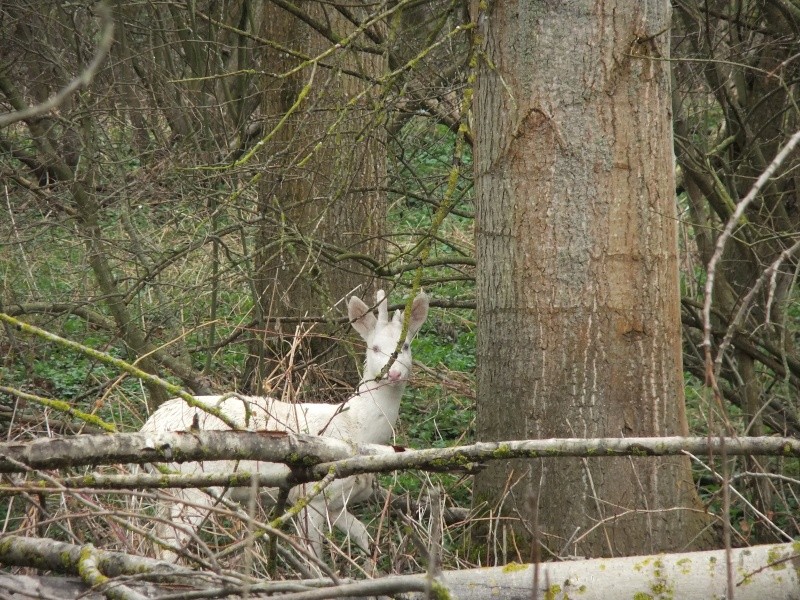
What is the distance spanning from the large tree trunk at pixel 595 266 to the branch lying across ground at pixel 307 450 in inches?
52.7

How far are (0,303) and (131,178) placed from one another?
2.92 metres

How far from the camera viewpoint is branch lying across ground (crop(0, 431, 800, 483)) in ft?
9.63

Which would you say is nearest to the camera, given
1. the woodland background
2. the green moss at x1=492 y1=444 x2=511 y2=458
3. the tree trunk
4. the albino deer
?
the green moss at x1=492 y1=444 x2=511 y2=458

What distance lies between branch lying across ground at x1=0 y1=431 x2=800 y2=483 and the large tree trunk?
1338 millimetres

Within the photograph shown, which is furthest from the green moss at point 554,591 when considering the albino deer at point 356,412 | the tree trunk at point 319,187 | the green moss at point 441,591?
the tree trunk at point 319,187

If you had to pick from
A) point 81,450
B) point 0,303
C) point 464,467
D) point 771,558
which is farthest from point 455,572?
point 0,303

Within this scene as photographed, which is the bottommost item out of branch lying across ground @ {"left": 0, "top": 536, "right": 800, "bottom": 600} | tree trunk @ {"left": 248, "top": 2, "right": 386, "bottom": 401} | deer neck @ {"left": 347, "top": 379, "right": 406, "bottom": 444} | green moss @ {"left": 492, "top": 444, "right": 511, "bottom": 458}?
branch lying across ground @ {"left": 0, "top": 536, "right": 800, "bottom": 600}

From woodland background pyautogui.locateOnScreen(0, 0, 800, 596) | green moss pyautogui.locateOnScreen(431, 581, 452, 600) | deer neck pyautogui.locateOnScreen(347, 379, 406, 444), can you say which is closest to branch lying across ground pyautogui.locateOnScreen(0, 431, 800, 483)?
green moss pyautogui.locateOnScreen(431, 581, 452, 600)

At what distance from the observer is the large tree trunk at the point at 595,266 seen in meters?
4.52

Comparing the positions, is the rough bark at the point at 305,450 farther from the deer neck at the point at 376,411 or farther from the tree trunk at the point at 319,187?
the tree trunk at the point at 319,187

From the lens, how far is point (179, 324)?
26.1 ft

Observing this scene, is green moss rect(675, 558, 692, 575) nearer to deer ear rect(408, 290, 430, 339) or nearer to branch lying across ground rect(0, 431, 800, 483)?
branch lying across ground rect(0, 431, 800, 483)

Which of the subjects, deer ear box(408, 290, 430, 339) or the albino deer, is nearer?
the albino deer

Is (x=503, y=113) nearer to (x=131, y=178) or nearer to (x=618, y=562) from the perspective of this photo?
(x=618, y=562)
